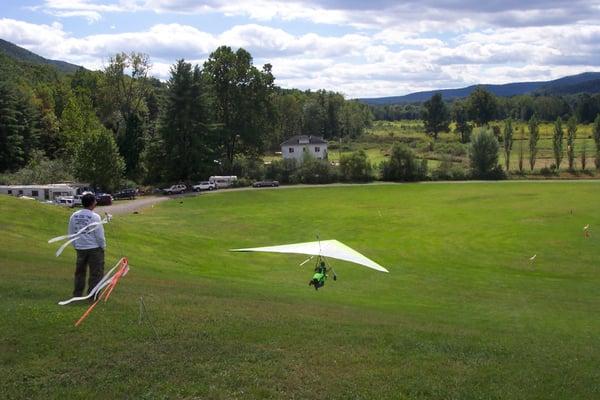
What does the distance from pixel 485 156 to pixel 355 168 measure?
2303 centimetres

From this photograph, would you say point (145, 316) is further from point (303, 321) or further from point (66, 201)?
point (66, 201)

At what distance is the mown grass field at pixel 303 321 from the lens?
1052cm

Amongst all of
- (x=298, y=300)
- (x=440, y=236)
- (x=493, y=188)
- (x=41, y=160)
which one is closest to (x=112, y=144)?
(x=41, y=160)

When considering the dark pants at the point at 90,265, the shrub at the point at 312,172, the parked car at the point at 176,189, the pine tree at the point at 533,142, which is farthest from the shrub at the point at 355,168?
the dark pants at the point at 90,265

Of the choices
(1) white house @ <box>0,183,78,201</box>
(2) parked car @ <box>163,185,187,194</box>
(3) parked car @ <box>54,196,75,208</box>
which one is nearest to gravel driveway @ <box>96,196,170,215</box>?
(3) parked car @ <box>54,196,75,208</box>

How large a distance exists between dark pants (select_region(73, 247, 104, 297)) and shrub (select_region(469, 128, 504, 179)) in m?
92.5

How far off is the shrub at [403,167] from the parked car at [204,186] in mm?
29622

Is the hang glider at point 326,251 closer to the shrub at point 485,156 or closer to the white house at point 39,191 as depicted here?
the white house at point 39,191

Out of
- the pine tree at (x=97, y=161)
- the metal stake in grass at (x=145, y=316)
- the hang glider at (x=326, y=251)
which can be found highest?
the pine tree at (x=97, y=161)

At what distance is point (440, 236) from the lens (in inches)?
1876

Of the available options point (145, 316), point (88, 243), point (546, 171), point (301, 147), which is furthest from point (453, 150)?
point (88, 243)

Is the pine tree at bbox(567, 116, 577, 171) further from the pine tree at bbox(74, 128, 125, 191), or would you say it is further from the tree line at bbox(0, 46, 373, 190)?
the pine tree at bbox(74, 128, 125, 191)

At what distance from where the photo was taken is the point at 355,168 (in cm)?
9625

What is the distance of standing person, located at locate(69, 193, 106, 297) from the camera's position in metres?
13.4
